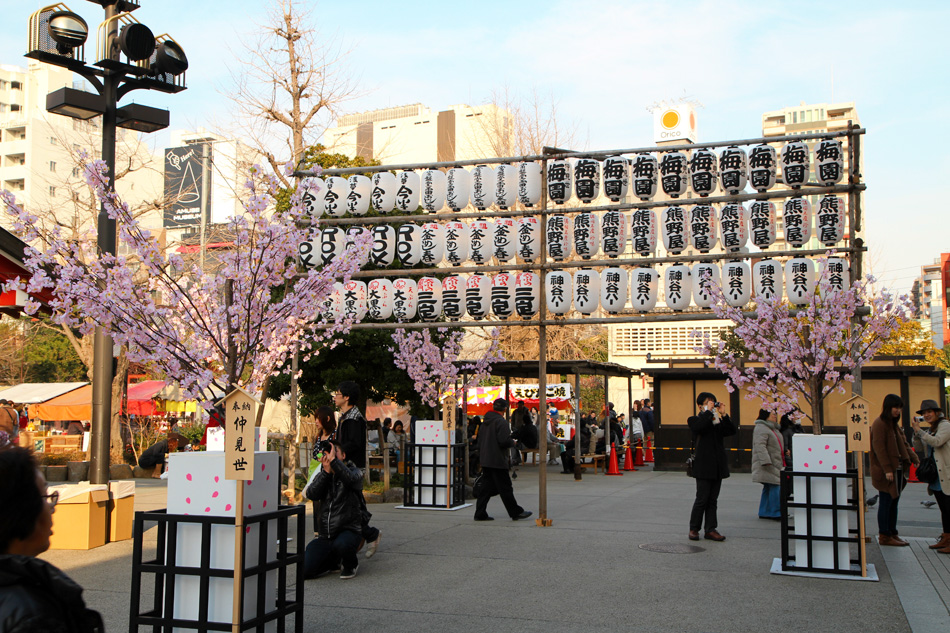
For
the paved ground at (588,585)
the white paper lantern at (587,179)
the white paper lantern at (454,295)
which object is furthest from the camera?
the white paper lantern at (454,295)

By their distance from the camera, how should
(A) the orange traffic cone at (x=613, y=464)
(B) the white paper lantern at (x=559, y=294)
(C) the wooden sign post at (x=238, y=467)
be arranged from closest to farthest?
(C) the wooden sign post at (x=238, y=467) → (B) the white paper lantern at (x=559, y=294) → (A) the orange traffic cone at (x=613, y=464)

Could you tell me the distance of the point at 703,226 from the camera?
12.5m

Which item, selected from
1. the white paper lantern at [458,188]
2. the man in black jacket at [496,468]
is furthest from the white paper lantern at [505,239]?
the man in black jacket at [496,468]

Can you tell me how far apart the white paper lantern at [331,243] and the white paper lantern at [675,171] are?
5.56 metres

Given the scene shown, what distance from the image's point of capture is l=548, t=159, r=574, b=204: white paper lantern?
1294 centimetres

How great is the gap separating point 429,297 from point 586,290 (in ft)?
8.71

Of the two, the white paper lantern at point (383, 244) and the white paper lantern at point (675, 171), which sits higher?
the white paper lantern at point (675, 171)

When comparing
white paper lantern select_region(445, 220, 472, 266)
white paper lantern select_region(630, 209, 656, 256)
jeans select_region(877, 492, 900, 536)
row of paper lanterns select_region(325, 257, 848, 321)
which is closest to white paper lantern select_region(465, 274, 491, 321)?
row of paper lanterns select_region(325, 257, 848, 321)

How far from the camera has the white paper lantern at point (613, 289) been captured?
1287 cm

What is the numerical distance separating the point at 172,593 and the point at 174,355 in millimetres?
3006

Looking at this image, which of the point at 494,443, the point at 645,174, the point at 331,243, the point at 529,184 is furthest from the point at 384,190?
the point at 494,443

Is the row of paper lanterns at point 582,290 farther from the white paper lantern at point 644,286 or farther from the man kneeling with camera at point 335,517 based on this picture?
the man kneeling with camera at point 335,517

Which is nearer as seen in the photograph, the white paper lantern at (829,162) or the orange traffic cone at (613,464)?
the white paper lantern at (829,162)

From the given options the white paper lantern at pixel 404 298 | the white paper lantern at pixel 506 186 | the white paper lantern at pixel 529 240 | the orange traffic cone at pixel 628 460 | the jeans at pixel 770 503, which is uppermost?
the white paper lantern at pixel 506 186
